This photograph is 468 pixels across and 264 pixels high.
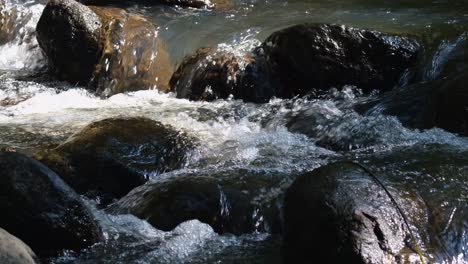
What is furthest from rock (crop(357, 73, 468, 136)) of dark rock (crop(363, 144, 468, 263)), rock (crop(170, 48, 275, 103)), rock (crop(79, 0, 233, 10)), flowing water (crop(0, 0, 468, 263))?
rock (crop(79, 0, 233, 10))

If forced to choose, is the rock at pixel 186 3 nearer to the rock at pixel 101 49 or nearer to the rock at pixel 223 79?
the rock at pixel 101 49

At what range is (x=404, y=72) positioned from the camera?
749cm

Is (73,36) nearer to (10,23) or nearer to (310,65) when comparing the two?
(10,23)

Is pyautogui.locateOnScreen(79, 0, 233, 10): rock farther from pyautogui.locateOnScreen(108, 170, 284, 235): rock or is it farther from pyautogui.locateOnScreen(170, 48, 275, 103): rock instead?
pyautogui.locateOnScreen(108, 170, 284, 235): rock

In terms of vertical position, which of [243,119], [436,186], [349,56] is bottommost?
[243,119]

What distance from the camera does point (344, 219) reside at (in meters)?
3.52

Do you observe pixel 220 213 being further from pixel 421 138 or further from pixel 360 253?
pixel 421 138

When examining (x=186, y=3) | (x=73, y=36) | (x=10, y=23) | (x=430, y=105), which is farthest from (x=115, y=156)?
(x=10, y=23)

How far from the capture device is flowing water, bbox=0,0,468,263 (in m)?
4.36

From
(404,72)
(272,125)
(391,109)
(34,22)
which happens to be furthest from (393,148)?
(34,22)

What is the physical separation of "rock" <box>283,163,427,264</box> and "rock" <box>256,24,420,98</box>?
3.69 meters

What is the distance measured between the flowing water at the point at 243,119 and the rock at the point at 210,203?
3.0 inches

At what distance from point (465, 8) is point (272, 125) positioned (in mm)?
3943

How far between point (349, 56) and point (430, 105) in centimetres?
165
